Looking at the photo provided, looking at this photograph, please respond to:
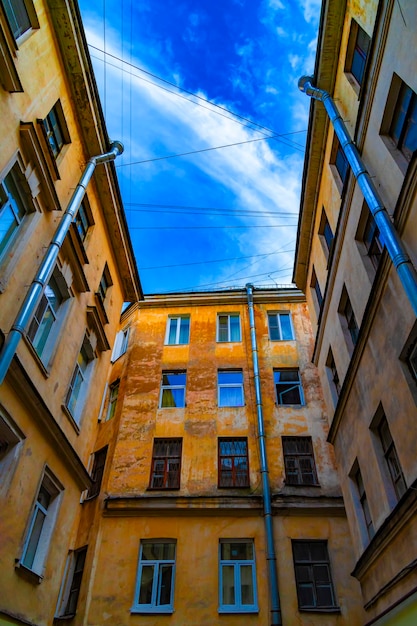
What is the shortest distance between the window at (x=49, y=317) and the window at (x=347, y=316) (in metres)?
7.86

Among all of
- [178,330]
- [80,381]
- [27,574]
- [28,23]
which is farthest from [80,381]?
[178,330]

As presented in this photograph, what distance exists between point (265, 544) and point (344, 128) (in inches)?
504

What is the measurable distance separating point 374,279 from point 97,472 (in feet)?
43.3

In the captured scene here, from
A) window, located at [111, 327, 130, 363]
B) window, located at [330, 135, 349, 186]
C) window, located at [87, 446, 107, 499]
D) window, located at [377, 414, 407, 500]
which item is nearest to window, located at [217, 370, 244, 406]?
window, located at [111, 327, 130, 363]

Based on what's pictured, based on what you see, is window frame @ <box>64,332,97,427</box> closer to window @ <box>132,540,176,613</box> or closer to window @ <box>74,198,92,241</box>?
Result: window @ <box>74,198,92,241</box>

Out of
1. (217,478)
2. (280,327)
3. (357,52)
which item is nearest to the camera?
(357,52)

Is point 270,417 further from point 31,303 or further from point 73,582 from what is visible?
point 31,303

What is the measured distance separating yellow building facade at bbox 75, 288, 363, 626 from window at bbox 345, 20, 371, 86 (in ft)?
37.9

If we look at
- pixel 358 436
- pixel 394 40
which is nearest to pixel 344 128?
pixel 394 40

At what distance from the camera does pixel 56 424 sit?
9406 mm

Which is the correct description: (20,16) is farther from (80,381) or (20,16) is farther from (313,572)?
(313,572)

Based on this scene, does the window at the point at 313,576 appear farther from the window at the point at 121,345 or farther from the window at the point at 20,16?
the window at the point at 20,16

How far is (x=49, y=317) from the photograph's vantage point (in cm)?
1045

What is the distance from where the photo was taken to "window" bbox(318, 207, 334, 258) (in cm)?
1472
